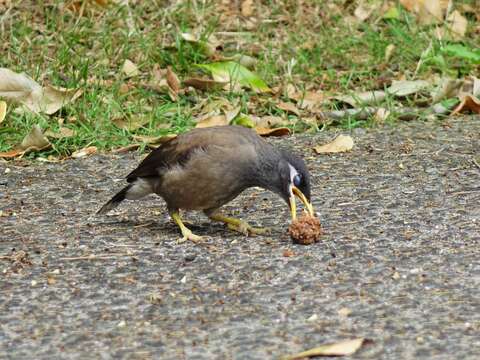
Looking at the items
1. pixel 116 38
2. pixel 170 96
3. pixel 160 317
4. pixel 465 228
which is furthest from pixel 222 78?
pixel 160 317

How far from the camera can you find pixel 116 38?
9844 mm

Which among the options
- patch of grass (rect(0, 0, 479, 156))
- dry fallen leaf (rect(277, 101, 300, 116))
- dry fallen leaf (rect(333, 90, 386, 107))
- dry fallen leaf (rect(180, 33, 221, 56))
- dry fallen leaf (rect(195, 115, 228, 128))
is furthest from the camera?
dry fallen leaf (rect(180, 33, 221, 56))

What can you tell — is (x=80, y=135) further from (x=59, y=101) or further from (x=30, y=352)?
(x=30, y=352)

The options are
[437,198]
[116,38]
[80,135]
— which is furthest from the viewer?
[116,38]

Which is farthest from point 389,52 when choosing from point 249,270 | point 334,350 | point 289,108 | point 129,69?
point 334,350

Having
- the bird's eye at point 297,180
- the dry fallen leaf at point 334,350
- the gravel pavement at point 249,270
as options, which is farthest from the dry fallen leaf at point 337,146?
the dry fallen leaf at point 334,350

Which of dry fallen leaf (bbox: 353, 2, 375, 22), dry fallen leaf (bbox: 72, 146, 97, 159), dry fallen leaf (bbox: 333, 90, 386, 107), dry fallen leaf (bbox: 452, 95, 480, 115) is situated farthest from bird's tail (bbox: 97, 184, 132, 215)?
dry fallen leaf (bbox: 353, 2, 375, 22)

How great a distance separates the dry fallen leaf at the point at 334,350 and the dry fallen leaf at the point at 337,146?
370 centimetres

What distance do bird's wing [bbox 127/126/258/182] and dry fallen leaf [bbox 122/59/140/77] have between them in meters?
3.04

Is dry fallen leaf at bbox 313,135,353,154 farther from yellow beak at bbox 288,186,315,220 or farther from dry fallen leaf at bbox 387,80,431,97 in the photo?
yellow beak at bbox 288,186,315,220

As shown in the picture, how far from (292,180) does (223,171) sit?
0.38 meters

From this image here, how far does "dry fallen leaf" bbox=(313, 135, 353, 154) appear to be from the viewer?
8.12m

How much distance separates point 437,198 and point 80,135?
2879 mm

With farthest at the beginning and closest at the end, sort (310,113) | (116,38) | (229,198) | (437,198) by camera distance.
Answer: (116,38), (310,113), (437,198), (229,198)
